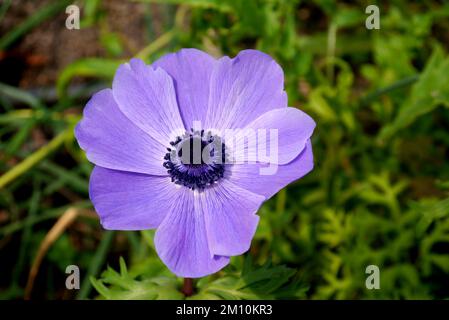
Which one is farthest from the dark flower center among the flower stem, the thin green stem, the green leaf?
the thin green stem

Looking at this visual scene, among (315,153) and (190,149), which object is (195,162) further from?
(315,153)

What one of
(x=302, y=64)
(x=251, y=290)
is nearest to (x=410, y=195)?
(x=302, y=64)

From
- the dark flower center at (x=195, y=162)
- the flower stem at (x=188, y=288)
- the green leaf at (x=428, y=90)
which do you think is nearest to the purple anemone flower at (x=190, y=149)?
the dark flower center at (x=195, y=162)

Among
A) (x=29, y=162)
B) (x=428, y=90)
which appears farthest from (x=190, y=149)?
(x=29, y=162)

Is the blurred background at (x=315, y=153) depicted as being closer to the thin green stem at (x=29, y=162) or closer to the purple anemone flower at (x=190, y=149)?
the thin green stem at (x=29, y=162)

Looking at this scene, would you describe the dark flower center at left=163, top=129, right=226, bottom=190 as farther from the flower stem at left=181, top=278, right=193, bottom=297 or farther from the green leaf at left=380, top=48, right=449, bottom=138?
the green leaf at left=380, top=48, right=449, bottom=138

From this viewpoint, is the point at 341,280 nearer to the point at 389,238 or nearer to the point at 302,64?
the point at 389,238
